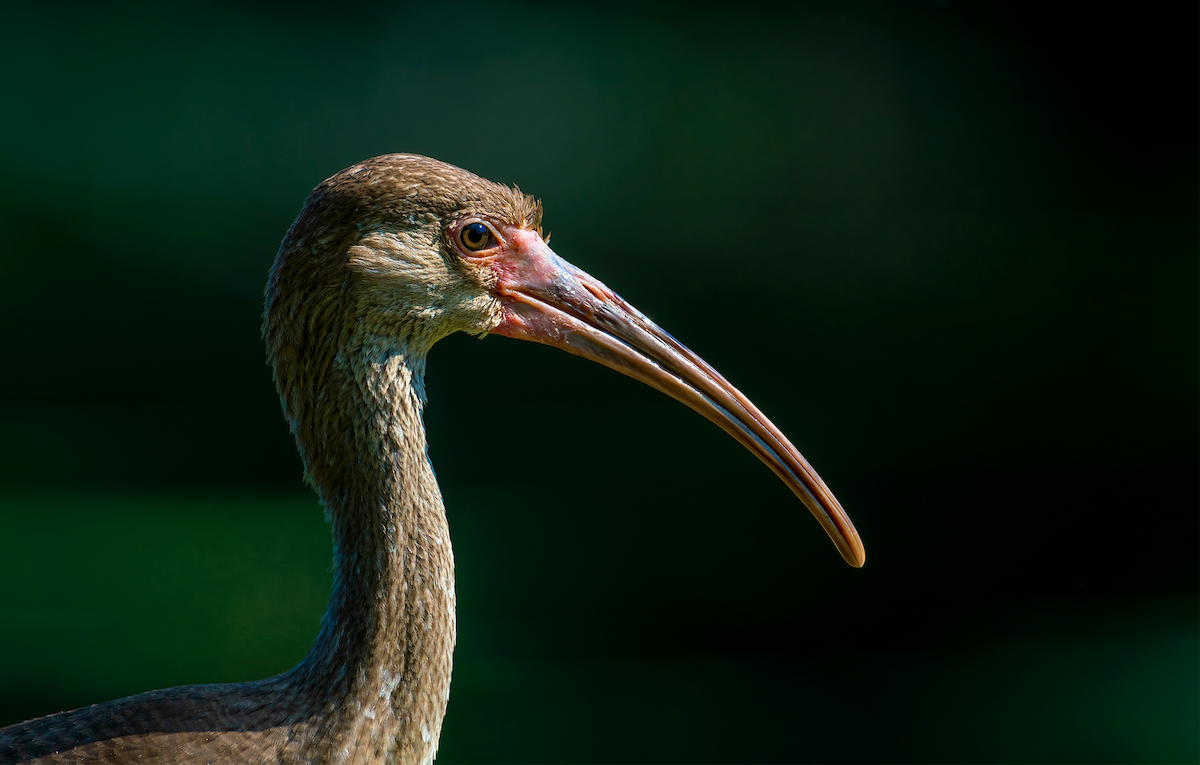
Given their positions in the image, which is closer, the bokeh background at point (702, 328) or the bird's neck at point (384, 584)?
the bird's neck at point (384, 584)

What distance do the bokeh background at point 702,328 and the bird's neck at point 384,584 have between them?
88.8 inches

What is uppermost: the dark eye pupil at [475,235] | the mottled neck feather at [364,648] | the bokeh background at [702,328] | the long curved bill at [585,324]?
the bokeh background at [702,328]

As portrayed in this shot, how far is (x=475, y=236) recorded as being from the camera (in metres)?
1.57

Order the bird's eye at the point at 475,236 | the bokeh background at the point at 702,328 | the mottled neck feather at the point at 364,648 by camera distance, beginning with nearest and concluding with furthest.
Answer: the mottled neck feather at the point at 364,648
the bird's eye at the point at 475,236
the bokeh background at the point at 702,328

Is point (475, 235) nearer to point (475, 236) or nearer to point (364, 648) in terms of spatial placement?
point (475, 236)

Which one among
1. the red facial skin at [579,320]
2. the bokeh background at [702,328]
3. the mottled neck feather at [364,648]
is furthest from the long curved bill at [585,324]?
the bokeh background at [702,328]

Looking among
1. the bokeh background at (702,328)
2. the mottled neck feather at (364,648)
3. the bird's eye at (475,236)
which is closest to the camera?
the mottled neck feather at (364,648)

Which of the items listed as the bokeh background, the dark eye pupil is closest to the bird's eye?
the dark eye pupil

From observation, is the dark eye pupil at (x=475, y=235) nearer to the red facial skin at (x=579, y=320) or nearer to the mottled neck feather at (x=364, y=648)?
the red facial skin at (x=579, y=320)

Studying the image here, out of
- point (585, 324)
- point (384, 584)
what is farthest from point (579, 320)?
point (384, 584)

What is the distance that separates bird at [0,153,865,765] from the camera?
1.46 meters

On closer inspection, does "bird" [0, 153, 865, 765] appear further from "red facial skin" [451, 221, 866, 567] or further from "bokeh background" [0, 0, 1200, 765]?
"bokeh background" [0, 0, 1200, 765]

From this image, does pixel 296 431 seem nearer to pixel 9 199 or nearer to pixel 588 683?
pixel 588 683

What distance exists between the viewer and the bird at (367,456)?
1.46 metres
